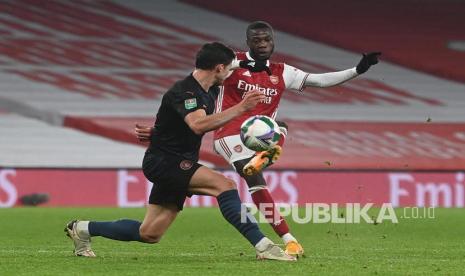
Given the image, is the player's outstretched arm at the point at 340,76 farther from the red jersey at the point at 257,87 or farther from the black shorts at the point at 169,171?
the black shorts at the point at 169,171

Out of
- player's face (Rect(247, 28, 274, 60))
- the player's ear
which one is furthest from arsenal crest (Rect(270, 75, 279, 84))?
the player's ear

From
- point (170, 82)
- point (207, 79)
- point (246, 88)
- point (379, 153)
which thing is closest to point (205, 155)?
point (170, 82)

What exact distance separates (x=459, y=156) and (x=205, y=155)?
5.07m

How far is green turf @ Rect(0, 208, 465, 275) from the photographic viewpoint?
7.04 m

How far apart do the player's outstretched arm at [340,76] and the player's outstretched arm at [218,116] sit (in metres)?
1.56

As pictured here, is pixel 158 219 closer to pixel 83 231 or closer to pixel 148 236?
pixel 148 236

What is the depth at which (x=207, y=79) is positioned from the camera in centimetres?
747

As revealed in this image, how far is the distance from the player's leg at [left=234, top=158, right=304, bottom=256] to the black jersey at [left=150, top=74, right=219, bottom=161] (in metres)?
0.81

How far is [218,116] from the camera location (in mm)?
7156

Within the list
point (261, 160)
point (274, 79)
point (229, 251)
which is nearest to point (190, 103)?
point (261, 160)

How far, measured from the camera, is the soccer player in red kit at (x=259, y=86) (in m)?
8.40

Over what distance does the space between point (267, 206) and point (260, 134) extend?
3.87 feet

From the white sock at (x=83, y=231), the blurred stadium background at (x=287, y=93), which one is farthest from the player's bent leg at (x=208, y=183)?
the blurred stadium background at (x=287, y=93)

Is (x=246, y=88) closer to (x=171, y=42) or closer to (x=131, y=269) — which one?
(x=131, y=269)
